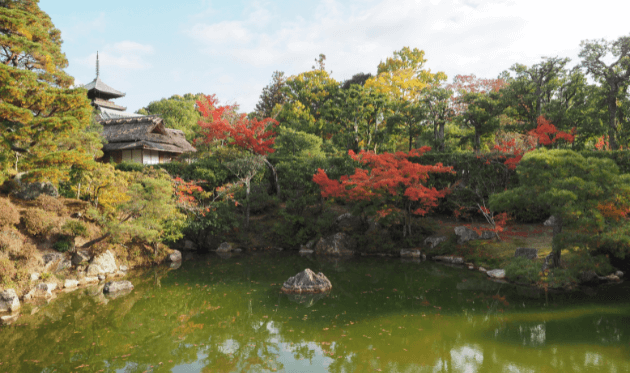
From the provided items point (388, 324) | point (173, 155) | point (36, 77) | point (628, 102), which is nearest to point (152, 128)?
point (173, 155)

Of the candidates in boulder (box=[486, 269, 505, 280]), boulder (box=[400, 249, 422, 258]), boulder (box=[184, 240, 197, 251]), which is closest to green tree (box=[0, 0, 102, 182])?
boulder (box=[184, 240, 197, 251])

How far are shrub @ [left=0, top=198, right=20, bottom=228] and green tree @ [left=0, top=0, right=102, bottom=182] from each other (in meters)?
1.14

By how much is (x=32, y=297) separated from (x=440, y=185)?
16467 mm

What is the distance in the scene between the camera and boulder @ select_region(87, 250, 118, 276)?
459 inches

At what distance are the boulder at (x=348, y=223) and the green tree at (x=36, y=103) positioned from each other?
1054 cm

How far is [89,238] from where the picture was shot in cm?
1198

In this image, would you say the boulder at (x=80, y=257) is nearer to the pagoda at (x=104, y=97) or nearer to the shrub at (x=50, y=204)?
the shrub at (x=50, y=204)

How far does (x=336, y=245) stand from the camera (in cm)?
1652

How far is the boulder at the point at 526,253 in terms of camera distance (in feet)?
38.4

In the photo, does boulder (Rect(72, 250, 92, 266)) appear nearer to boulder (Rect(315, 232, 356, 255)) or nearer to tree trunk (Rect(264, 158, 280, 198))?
boulder (Rect(315, 232, 356, 255))

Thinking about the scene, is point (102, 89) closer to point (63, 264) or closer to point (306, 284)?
point (63, 264)

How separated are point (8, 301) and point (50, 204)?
13.6ft

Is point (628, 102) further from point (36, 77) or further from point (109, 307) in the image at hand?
point (36, 77)

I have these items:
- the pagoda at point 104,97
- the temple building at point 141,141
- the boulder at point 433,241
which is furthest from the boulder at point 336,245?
the pagoda at point 104,97
